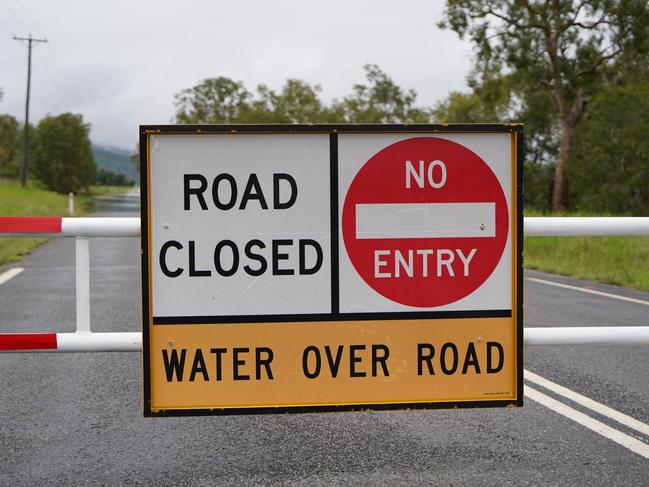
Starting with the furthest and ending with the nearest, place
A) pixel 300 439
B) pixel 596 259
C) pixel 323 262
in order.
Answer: pixel 596 259
pixel 300 439
pixel 323 262

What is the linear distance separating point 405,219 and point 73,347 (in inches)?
58.6

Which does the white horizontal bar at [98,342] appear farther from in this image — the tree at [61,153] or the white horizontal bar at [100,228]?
the tree at [61,153]

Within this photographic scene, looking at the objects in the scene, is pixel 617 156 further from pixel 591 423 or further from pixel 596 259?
pixel 591 423

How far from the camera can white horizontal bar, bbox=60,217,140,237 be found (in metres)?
3.12

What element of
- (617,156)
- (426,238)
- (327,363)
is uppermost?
(617,156)

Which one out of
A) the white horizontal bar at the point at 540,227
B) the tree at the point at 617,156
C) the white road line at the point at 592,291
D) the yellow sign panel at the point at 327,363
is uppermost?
the tree at the point at 617,156

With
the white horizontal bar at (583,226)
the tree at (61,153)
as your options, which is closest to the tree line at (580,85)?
the white horizontal bar at (583,226)

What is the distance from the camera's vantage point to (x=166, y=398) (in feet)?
10.1

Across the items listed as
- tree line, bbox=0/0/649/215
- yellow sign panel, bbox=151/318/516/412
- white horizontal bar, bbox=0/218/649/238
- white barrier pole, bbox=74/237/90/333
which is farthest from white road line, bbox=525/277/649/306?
tree line, bbox=0/0/649/215

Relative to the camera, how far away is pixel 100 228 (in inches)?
124

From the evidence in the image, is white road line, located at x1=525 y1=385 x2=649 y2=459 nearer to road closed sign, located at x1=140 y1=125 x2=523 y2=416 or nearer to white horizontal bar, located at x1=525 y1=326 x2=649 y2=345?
white horizontal bar, located at x1=525 y1=326 x2=649 y2=345

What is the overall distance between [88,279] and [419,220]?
139cm

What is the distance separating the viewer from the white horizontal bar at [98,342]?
320 centimetres

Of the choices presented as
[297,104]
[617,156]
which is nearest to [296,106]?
[297,104]
